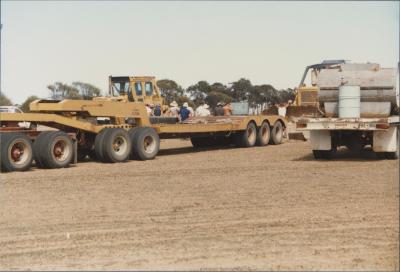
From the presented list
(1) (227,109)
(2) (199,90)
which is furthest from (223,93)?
(1) (227,109)

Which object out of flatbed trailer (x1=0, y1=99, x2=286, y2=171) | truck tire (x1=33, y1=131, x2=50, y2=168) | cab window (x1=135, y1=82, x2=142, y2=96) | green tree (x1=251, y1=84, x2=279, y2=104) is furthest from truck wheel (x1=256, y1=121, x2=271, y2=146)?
green tree (x1=251, y1=84, x2=279, y2=104)

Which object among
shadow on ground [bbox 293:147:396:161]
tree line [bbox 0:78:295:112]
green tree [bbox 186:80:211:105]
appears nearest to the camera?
shadow on ground [bbox 293:147:396:161]

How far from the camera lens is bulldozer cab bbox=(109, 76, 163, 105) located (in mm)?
21609

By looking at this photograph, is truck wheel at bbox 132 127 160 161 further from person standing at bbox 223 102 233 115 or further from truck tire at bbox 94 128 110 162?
person standing at bbox 223 102 233 115

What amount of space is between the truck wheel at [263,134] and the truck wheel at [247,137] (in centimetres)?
22

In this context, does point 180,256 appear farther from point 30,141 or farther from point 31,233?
point 30,141

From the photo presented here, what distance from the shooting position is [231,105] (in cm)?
2858

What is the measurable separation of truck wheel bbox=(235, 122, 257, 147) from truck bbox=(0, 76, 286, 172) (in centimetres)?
3

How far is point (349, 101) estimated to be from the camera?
16.0 meters

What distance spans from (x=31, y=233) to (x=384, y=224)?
13.8 feet

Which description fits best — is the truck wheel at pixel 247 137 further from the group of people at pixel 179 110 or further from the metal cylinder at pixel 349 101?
the metal cylinder at pixel 349 101

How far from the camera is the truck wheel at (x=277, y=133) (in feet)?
78.5

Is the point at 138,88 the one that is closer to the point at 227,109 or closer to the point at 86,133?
the point at 86,133

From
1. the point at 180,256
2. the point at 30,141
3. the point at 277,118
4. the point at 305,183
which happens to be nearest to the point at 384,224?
the point at 180,256
